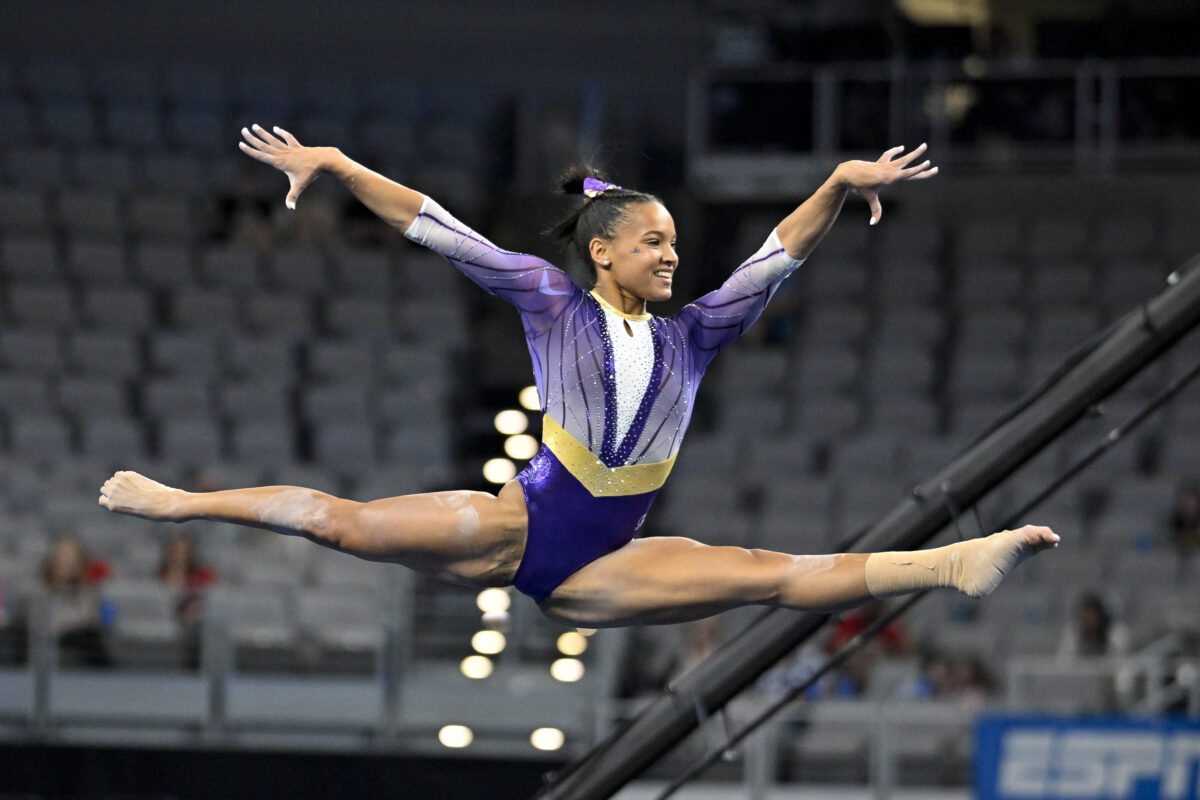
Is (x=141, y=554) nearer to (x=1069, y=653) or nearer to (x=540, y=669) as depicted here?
(x=540, y=669)

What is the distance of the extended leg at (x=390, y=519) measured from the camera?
357 centimetres

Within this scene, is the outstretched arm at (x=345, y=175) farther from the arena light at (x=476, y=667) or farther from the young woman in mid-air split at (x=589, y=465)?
the arena light at (x=476, y=667)

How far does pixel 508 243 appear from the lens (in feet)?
38.3

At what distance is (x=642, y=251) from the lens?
371 centimetres

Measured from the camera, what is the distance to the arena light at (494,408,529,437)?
413 inches

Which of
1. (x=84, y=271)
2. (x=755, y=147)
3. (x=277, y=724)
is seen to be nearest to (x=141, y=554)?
(x=277, y=724)

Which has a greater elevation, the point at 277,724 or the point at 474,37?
the point at 474,37

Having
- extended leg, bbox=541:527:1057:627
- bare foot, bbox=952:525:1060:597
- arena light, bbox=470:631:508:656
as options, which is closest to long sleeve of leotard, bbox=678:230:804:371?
extended leg, bbox=541:527:1057:627

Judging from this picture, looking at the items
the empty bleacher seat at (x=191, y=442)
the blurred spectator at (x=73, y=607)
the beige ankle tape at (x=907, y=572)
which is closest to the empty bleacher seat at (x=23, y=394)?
the empty bleacher seat at (x=191, y=442)

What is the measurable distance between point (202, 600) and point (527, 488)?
467cm

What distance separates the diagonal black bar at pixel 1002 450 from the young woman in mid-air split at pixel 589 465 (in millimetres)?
841

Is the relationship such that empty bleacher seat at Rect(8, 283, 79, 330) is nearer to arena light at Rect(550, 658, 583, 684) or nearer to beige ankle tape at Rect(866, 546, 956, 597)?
arena light at Rect(550, 658, 583, 684)

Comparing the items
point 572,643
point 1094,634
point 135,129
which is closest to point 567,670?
point 572,643

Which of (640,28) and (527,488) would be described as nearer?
(527,488)
